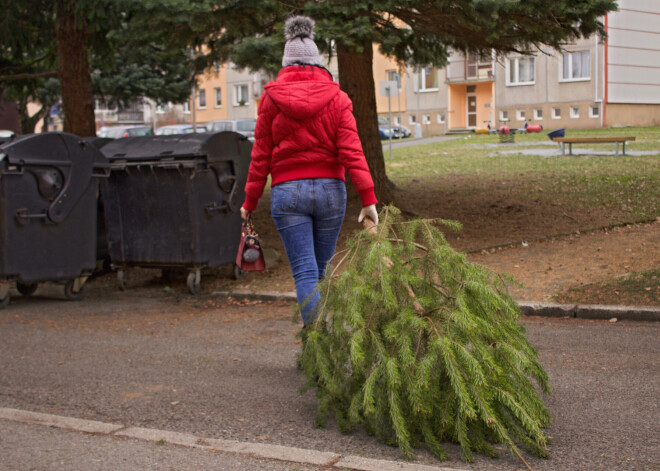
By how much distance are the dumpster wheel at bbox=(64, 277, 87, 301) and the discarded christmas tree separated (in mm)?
5673

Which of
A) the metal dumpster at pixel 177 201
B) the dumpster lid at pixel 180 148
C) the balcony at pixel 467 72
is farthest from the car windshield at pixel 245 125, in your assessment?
the metal dumpster at pixel 177 201

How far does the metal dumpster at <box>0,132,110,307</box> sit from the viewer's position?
8.32 m

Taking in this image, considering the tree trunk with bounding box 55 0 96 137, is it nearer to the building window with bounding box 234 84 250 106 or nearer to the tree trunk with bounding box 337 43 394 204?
the tree trunk with bounding box 337 43 394 204

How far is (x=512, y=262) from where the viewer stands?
9.37 meters

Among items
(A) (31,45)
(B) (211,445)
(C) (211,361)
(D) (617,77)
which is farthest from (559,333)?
(D) (617,77)

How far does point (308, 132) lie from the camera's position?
15.3 ft

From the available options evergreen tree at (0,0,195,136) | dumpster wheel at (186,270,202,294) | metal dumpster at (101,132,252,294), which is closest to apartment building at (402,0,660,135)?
evergreen tree at (0,0,195,136)

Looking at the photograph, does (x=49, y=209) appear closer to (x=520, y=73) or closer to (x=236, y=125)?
(x=236, y=125)

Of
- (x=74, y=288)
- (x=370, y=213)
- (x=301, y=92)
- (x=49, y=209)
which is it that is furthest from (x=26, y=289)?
(x=370, y=213)

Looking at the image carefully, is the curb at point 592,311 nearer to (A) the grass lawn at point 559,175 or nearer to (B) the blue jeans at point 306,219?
(B) the blue jeans at point 306,219

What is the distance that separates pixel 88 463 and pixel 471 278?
6.73 ft

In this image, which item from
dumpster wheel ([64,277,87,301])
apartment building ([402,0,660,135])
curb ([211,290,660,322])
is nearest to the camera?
curb ([211,290,660,322])

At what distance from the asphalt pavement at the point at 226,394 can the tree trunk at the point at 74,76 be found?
5.95 m

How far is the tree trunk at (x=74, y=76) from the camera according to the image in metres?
13.1
